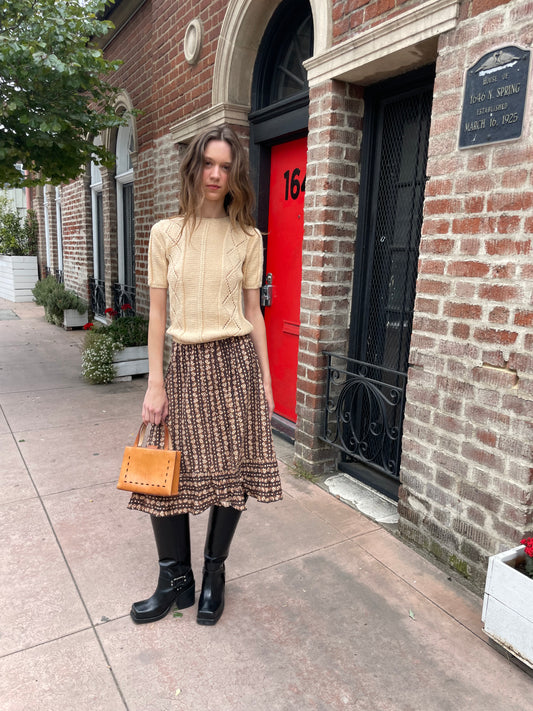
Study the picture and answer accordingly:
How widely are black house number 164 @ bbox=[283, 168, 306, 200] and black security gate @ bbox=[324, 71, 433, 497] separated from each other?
71 cm

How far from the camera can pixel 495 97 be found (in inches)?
84.1

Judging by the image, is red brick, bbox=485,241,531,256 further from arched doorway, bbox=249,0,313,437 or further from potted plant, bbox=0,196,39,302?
potted plant, bbox=0,196,39,302

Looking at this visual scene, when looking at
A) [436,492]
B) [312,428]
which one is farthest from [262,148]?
[436,492]

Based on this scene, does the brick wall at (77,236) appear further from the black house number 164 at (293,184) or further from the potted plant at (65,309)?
the black house number 164 at (293,184)

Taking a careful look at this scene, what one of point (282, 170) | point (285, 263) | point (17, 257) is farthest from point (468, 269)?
point (17, 257)

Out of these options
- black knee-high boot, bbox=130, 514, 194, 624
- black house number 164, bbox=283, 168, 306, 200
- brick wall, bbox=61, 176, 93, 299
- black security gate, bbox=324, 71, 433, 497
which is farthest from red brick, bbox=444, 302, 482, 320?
brick wall, bbox=61, 176, 93, 299

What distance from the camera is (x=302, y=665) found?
1948mm

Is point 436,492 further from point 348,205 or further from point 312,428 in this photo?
point 348,205

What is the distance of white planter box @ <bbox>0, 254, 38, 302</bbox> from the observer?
12781 mm

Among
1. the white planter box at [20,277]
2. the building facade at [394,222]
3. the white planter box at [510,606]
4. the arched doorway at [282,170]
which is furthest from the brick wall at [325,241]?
the white planter box at [20,277]

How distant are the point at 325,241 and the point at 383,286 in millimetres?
458

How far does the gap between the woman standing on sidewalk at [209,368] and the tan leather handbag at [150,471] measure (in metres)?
0.13

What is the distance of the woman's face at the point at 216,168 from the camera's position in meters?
1.88

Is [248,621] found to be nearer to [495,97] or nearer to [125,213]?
[495,97]
